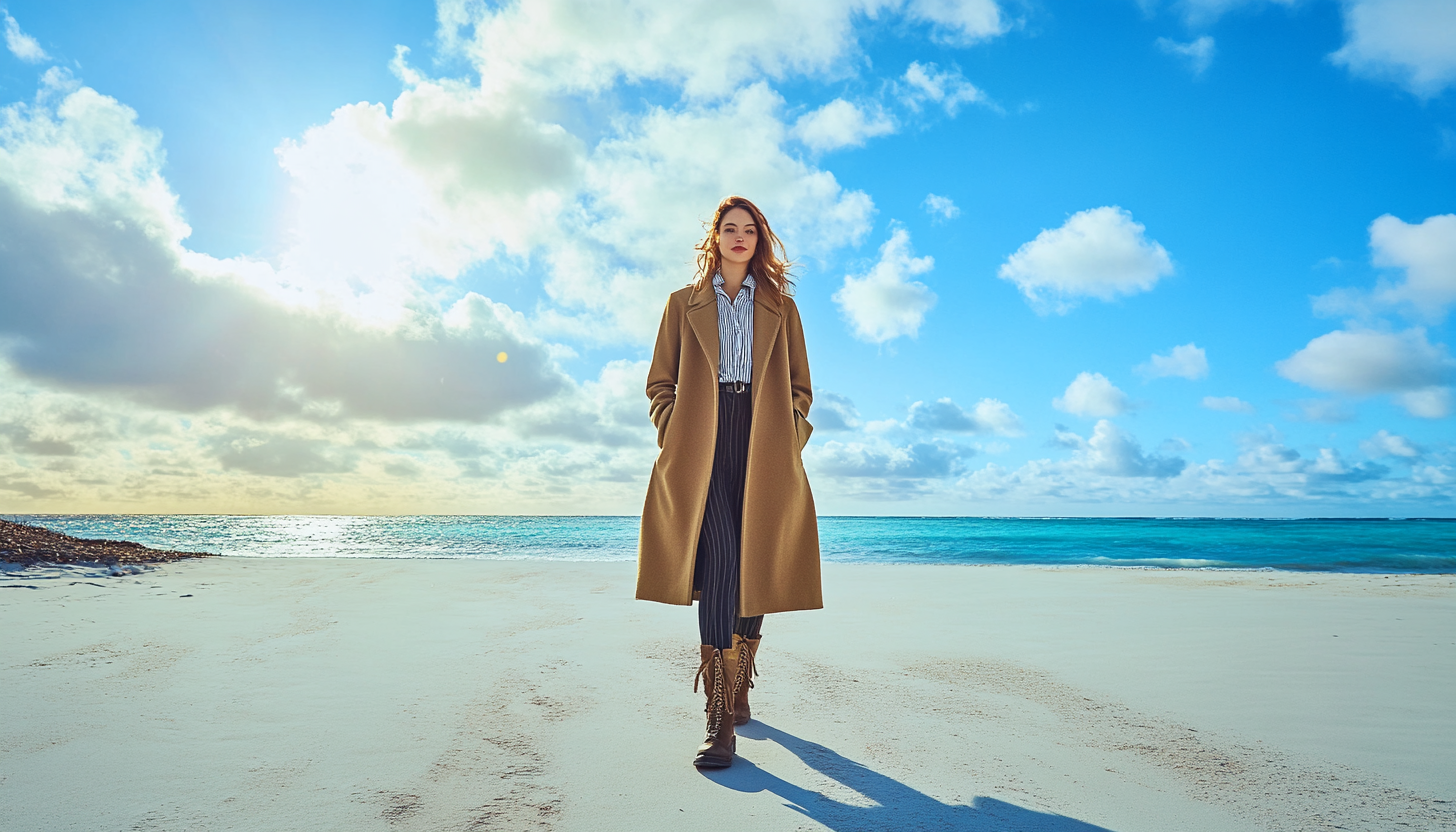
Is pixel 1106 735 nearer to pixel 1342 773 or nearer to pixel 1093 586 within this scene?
pixel 1342 773

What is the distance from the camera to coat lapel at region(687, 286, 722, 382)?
2.90 meters

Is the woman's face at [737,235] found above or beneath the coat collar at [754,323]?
above

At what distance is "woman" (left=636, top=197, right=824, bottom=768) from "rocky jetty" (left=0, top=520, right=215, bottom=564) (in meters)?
8.26

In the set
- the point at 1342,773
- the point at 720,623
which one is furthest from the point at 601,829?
the point at 1342,773

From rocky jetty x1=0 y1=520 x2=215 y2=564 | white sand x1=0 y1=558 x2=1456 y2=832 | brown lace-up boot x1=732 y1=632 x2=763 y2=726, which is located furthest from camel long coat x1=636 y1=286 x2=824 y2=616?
rocky jetty x1=0 y1=520 x2=215 y2=564

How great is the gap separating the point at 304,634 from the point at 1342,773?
4820 millimetres

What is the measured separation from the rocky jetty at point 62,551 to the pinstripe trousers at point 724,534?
8398mm

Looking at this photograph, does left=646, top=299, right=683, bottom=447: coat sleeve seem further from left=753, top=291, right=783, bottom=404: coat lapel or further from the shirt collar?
left=753, top=291, right=783, bottom=404: coat lapel

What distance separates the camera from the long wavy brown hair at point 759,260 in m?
3.04

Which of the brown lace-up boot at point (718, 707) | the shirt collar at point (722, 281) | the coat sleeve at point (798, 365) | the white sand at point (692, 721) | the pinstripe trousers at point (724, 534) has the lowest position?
the white sand at point (692, 721)

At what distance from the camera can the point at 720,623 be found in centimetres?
270

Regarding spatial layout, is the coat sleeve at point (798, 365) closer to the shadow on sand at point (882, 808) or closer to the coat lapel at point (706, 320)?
the coat lapel at point (706, 320)

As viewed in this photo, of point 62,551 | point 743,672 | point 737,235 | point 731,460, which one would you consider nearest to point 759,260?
point 737,235

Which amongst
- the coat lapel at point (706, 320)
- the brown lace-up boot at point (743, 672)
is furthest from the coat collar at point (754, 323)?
the brown lace-up boot at point (743, 672)
